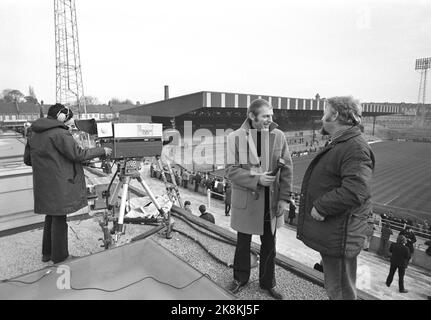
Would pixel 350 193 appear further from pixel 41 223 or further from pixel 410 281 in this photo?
pixel 410 281

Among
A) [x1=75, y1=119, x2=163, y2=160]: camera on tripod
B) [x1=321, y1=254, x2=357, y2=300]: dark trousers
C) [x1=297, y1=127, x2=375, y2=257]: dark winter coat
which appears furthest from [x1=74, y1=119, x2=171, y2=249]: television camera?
[x1=321, y1=254, x2=357, y2=300]: dark trousers

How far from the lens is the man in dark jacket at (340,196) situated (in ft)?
5.52

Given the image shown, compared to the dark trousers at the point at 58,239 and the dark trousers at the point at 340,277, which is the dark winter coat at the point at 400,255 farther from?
the dark trousers at the point at 58,239

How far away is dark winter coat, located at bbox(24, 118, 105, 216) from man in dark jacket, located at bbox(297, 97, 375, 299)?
81.0 inches

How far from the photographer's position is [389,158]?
1356 inches

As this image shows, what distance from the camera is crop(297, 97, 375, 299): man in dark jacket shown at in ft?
5.52

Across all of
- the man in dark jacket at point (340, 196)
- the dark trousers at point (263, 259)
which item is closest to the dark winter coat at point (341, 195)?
the man in dark jacket at point (340, 196)

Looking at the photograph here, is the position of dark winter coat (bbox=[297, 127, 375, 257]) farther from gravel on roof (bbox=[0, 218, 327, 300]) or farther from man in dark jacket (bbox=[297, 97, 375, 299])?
gravel on roof (bbox=[0, 218, 327, 300])

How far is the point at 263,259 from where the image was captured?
235 cm

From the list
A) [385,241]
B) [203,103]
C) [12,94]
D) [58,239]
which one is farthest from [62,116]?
[12,94]

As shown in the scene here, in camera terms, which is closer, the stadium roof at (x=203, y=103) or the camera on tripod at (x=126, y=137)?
the camera on tripod at (x=126, y=137)

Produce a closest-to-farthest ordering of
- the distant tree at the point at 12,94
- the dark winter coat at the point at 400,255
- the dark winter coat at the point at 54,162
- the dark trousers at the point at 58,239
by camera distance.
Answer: the dark winter coat at the point at 54,162 → the dark trousers at the point at 58,239 → the dark winter coat at the point at 400,255 → the distant tree at the point at 12,94

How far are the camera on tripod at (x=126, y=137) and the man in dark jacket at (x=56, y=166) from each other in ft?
0.47
